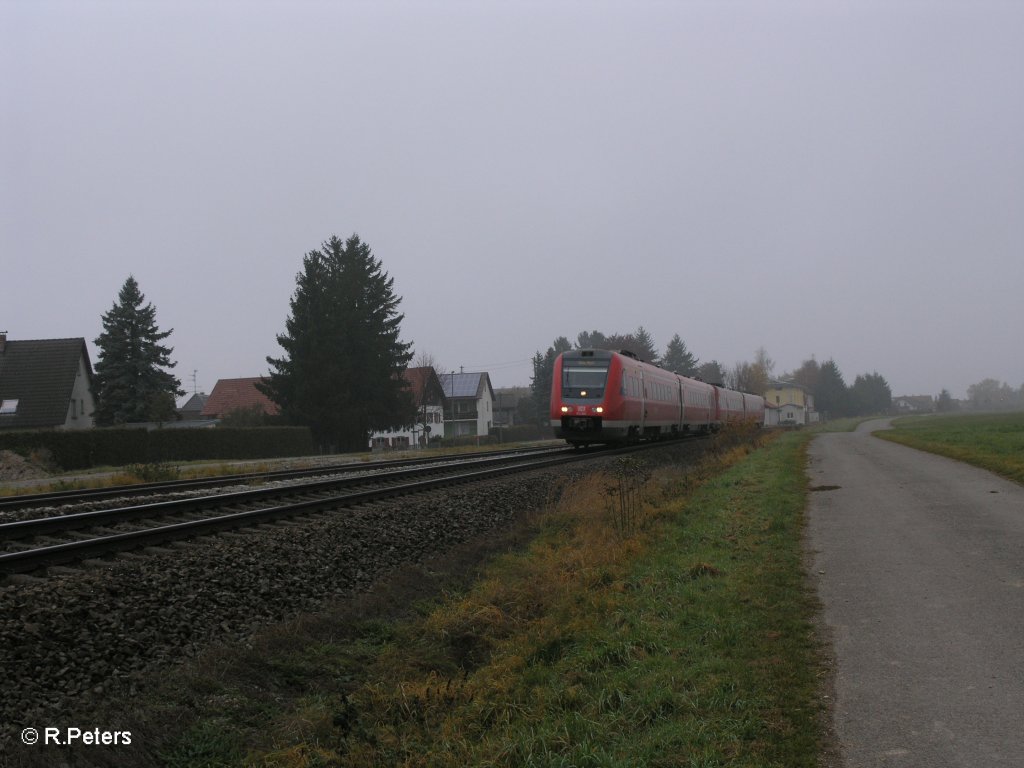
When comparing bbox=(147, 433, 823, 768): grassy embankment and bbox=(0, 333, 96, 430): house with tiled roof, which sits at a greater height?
bbox=(0, 333, 96, 430): house with tiled roof

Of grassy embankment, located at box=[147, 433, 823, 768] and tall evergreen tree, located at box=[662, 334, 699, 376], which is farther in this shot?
tall evergreen tree, located at box=[662, 334, 699, 376]

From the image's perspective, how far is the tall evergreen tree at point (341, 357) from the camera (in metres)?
48.0

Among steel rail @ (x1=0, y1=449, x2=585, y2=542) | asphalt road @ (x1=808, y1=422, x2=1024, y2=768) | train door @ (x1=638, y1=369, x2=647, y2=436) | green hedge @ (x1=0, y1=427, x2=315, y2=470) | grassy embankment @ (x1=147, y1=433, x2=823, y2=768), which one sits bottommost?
grassy embankment @ (x1=147, y1=433, x2=823, y2=768)

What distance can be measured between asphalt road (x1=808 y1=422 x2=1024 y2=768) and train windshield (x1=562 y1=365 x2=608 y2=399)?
1295 centimetres

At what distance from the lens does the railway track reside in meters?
7.70

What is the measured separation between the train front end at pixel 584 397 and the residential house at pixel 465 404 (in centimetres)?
5547

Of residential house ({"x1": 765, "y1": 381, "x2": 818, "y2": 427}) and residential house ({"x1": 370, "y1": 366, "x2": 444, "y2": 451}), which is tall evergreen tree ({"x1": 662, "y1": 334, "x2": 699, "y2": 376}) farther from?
residential house ({"x1": 370, "y1": 366, "x2": 444, "y2": 451})

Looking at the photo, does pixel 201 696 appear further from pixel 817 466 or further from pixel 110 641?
pixel 817 466

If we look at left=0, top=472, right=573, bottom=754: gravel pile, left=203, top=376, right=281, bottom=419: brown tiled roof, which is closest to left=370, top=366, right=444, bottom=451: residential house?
left=203, top=376, right=281, bottom=419: brown tiled roof

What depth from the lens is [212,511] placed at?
1162 cm

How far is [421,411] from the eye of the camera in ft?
204

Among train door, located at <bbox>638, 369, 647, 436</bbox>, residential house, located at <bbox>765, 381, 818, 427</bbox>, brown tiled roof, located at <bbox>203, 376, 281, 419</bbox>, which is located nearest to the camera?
train door, located at <bbox>638, 369, 647, 436</bbox>

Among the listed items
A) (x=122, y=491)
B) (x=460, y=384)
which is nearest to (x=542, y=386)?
(x=460, y=384)

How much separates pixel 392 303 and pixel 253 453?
71.2 ft
